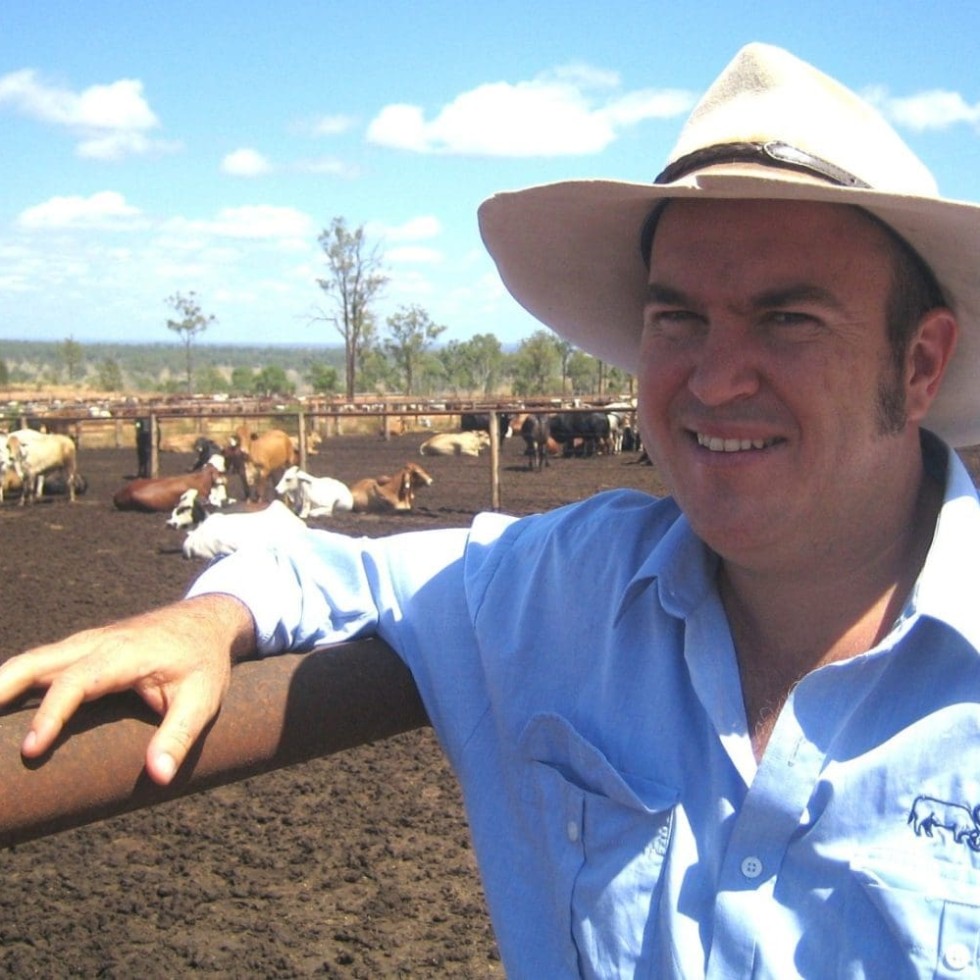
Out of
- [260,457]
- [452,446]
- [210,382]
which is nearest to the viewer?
[260,457]

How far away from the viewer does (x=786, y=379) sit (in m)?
1.56

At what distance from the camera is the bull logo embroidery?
128 centimetres

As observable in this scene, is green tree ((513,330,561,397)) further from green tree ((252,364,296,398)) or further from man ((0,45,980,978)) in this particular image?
man ((0,45,980,978))

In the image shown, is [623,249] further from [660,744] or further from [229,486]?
[229,486]

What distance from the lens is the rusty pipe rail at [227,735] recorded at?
3.65 feet

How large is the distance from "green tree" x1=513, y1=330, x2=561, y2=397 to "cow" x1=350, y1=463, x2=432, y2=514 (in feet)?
166

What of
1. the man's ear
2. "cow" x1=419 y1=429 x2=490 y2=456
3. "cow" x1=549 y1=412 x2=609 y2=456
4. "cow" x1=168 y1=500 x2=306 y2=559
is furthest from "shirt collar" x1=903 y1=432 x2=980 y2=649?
"cow" x1=419 y1=429 x2=490 y2=456

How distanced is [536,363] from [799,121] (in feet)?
224

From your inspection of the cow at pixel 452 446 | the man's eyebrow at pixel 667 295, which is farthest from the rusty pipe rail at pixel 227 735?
the cow at pixel 452 446

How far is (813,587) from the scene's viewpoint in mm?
1607

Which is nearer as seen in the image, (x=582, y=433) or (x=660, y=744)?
(x=660, y=744)

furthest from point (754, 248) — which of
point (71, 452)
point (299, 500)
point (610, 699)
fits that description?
point (71, 452)

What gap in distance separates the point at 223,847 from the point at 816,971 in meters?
4.04

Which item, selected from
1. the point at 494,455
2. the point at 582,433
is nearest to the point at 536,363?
the point at 582,433
